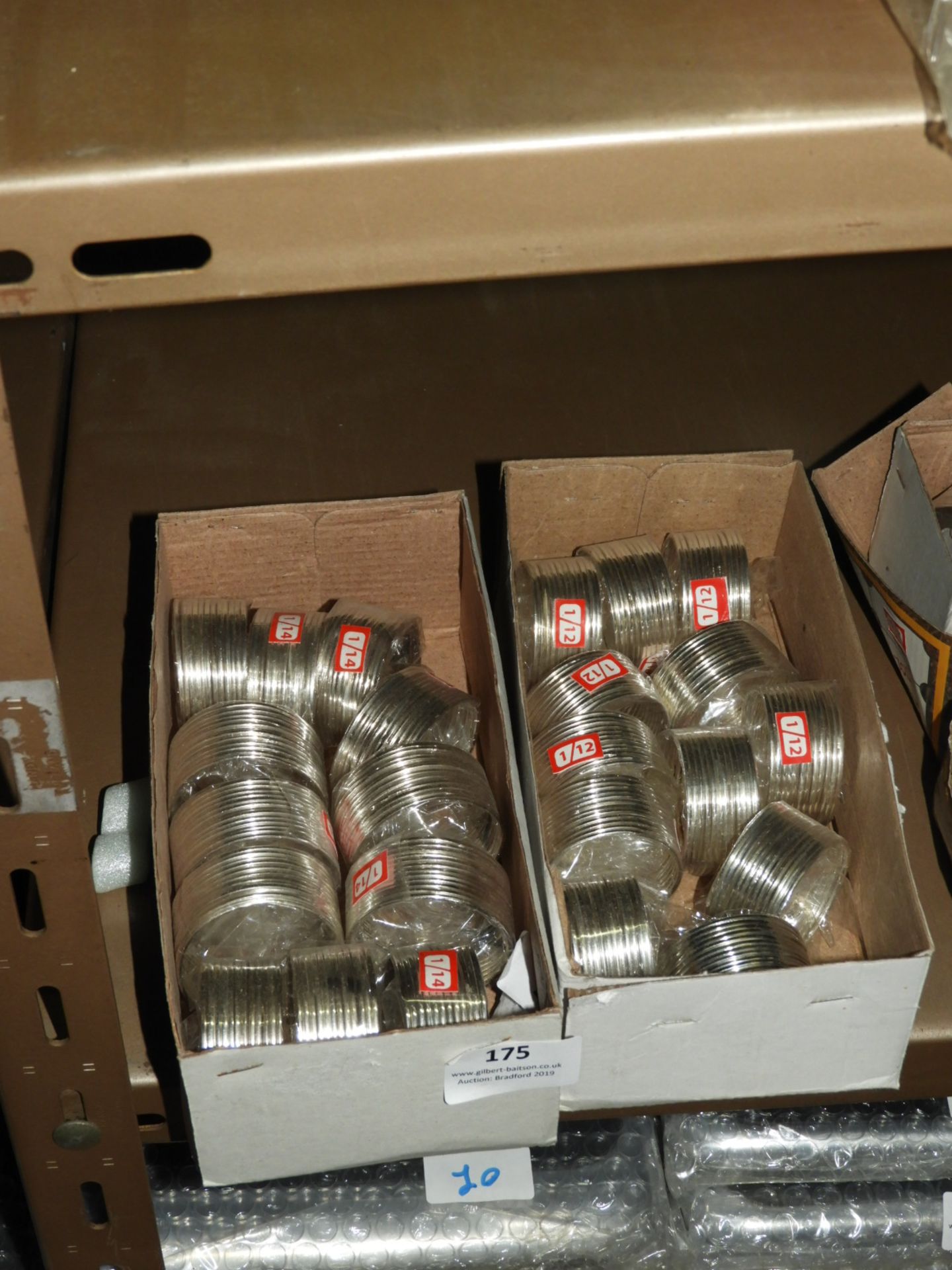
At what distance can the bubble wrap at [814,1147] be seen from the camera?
1697 mm

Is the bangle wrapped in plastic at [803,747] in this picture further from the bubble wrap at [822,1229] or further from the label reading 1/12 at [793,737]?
the bubble wrap at [822,1229]

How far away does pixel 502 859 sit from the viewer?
1.45 m

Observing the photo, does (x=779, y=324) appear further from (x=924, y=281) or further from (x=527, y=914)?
(x=527, y=914)

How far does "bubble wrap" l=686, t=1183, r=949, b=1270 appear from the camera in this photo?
167 cm

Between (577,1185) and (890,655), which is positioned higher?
(890,655)

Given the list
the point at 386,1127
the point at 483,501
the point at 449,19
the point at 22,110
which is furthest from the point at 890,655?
the point at 22,110

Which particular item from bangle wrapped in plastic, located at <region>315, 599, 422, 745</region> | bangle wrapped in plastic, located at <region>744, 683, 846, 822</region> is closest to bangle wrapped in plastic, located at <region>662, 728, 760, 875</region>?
bangle wrapped in plastic, located at <region>744, 683, 846, 822</region>

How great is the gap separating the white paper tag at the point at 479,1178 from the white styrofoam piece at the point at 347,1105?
12.5 inches

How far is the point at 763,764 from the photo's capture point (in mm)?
1496

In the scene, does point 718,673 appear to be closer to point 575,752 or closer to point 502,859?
point 575,752

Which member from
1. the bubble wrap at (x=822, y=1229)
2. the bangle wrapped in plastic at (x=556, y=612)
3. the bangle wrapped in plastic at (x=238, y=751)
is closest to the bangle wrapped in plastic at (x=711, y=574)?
the bangle wrapped in plastic at (x=556, y=612)

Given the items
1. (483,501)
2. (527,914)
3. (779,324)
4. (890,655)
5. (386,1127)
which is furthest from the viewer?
(779,324)

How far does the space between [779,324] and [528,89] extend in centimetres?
151

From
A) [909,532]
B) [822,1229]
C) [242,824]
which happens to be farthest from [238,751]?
[822,1229]
